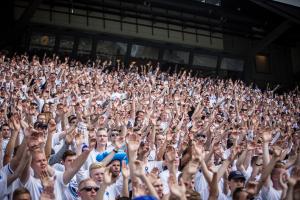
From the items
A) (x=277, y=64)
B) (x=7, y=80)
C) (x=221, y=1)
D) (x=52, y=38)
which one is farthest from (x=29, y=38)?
(x=277, y=64)

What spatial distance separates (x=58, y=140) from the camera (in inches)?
211

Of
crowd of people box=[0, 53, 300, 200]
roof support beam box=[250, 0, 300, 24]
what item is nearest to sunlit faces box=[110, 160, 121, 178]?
crowd of people box=[0, 53, 300, 200]

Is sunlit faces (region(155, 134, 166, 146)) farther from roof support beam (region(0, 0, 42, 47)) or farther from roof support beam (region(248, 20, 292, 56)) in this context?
roof support beam (region(248, 20, 292, 56))

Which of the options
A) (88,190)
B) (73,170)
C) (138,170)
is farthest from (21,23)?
(138,170)

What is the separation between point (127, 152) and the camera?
3717 mm

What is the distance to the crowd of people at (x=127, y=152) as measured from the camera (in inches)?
128

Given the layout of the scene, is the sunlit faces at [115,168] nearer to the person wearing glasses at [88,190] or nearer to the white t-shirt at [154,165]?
the person wearing glasses at [88,190]

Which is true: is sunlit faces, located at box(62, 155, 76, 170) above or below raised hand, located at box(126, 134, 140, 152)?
below

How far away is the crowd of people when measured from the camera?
325cm

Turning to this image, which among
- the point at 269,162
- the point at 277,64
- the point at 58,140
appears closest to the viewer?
the point at 269,162

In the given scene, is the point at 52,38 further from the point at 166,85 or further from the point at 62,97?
the point at 62,97

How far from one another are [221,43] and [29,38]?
12.3 m

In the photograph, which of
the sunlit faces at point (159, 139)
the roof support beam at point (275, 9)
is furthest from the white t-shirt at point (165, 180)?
the roof support beam at point (275, 9)

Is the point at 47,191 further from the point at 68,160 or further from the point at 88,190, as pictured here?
the point at 68,160
